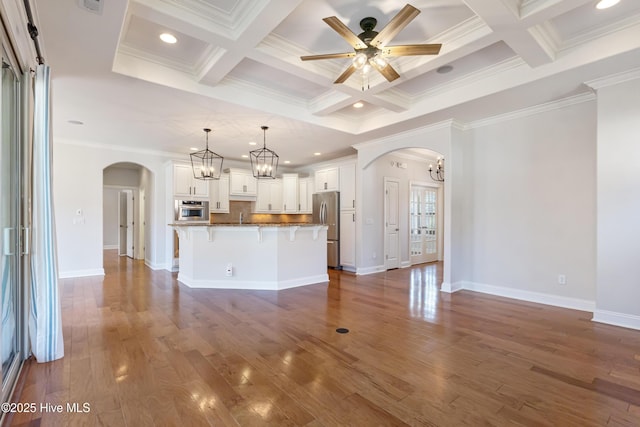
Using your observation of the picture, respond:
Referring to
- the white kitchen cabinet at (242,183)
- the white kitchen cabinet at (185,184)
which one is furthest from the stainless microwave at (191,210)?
the white kitchen cabinet at (242,183)

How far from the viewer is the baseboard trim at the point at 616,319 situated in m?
Result: 3.32

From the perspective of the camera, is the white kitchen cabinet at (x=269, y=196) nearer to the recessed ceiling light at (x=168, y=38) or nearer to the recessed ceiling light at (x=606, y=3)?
the recessed ceiling light at (x=168, y=38)

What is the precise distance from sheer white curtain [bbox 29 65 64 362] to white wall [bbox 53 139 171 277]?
4.30 metres

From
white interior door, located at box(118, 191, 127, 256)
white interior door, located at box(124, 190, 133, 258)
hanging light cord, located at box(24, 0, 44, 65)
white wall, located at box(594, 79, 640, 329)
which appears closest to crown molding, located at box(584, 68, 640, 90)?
white wall, located at box(594, 79, 640, 329)

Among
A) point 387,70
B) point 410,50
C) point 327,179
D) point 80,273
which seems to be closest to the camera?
point 410,50

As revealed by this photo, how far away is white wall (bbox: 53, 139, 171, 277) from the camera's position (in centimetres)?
595

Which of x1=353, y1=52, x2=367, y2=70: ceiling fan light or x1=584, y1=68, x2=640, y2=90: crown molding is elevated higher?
x1=584, y1=68, x2=640, y2=90: crown molding

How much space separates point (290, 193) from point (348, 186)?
2.04 metres

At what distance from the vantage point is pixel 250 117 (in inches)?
185

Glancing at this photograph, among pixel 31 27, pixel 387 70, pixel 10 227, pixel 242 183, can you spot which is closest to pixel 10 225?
pixel 10 227

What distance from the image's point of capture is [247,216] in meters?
8.48

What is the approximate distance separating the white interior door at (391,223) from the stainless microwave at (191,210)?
416 centimetres

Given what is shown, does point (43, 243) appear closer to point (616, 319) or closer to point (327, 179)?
point (616, 319)

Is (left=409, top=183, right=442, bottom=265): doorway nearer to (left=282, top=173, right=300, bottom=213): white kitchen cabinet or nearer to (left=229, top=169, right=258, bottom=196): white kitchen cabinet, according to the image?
(left=282, top=173, right=300, bottom=213): white kitchen cabinet
